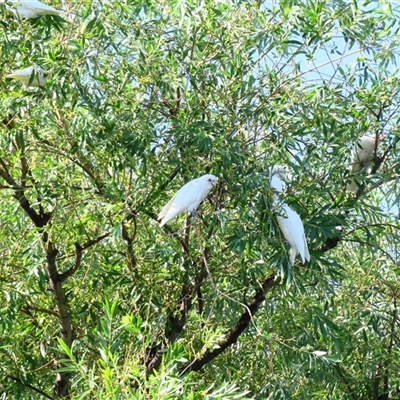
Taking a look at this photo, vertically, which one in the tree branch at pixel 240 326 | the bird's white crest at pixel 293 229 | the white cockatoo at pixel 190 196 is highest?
the white cockatoo at pixel 190 196

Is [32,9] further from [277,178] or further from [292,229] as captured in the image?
[292,229]

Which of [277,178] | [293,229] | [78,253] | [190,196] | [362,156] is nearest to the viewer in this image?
[293,229]

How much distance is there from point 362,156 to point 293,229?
785mm

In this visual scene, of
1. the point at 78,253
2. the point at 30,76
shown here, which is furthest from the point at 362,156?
the point at 30,76

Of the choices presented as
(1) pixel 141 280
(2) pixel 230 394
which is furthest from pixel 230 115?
(2) pixel 230 394

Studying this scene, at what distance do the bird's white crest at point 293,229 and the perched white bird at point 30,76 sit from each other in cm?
88

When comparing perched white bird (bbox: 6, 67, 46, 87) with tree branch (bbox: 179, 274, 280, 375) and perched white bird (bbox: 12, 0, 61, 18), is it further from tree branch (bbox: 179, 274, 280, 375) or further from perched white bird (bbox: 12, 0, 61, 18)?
tree branch (bbox: 179, 274, 280, 375)

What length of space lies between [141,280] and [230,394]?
1126 millimetres

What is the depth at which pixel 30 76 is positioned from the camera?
9.96ft

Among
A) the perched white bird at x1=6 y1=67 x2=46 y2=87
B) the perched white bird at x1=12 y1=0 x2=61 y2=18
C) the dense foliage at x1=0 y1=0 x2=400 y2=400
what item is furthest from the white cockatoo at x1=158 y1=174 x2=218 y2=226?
the perched white bird at x1=12 y1=0 x2=61 y2=18

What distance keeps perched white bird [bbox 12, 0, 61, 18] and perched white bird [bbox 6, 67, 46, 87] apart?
171 millimetres

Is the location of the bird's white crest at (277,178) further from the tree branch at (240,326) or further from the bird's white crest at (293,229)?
the tree branch at (240,326)

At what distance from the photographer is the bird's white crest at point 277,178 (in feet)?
10.1

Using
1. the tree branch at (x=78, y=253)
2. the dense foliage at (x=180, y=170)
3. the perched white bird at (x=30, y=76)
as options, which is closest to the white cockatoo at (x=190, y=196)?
the dense foliage at (x=180, y=170)
